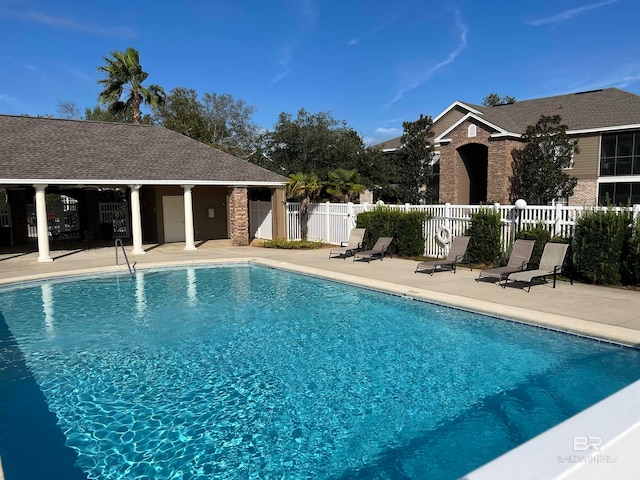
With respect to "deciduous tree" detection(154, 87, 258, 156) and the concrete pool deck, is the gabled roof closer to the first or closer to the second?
the concrete pool deck

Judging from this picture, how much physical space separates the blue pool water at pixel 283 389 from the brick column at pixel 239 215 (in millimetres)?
11015

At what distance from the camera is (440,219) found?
49.9ft

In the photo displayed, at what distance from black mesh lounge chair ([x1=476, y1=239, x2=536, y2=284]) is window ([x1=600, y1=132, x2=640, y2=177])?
16.5 metres

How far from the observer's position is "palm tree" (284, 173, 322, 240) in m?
19.9

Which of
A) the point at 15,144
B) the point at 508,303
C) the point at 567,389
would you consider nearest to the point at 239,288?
the point at 508,303

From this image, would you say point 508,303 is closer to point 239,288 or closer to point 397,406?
point 397,406

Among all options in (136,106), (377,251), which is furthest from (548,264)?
(136,106)

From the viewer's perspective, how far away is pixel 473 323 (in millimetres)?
8406

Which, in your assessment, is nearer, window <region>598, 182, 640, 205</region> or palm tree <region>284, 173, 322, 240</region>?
palm tree <region>284, 173, 322, 240</region>

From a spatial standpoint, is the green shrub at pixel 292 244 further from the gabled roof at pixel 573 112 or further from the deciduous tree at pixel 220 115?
the deciduous tree at pixel 220 115

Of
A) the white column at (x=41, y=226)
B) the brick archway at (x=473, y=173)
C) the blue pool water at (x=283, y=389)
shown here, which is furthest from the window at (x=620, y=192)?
the white column at (x=41, y=226)

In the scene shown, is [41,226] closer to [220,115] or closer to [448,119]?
[448,119]

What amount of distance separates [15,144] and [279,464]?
1883cm

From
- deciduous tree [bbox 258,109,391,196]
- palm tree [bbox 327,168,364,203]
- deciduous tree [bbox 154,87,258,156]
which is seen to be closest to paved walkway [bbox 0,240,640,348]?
palm tree [bbox 327,168,364,203]
